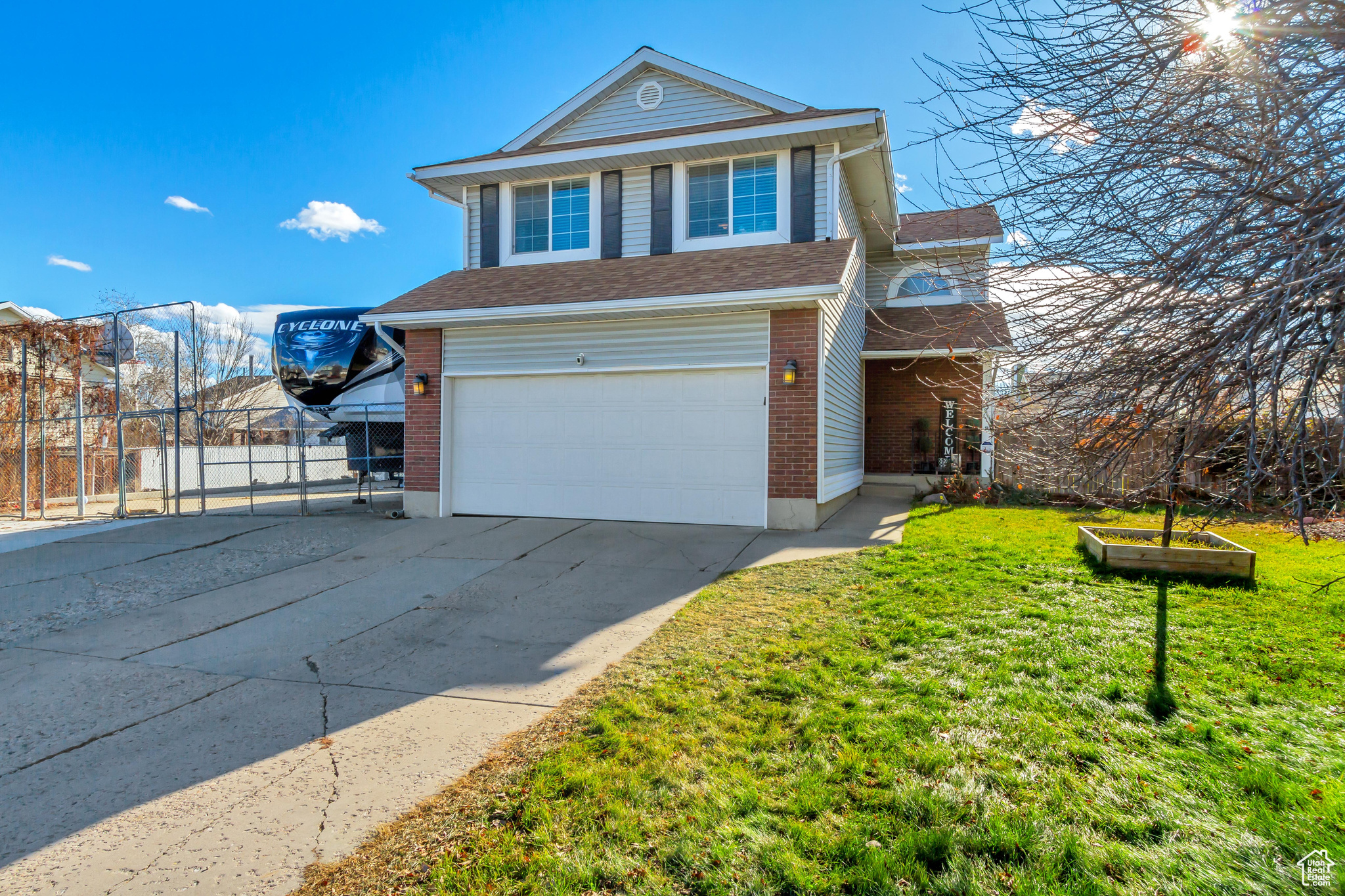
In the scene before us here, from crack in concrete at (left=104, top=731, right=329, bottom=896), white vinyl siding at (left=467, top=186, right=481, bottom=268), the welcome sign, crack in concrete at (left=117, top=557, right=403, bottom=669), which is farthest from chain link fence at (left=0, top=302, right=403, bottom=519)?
the welcome sign

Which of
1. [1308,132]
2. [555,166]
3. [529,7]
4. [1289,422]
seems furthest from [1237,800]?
[529,7]

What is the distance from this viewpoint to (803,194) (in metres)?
10.5

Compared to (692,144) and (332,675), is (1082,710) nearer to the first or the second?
(332,675)

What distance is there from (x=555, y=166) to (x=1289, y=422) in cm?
1101

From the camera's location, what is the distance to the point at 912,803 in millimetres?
2635

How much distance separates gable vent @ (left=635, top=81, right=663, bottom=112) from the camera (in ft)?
38.5

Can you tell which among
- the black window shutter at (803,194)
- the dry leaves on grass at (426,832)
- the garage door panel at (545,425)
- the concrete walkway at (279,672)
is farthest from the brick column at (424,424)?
the dry leaves on grass at (426,832)

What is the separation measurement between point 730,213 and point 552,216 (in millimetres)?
3311

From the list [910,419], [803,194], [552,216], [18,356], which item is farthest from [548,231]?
[18,356]

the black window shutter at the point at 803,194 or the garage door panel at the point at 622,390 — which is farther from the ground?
the black window shutter at the point at 803,194

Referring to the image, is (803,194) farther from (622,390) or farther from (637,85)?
(622,390)

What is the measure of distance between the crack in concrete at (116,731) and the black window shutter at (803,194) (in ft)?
30.4

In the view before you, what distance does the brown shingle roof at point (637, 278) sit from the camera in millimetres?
9094

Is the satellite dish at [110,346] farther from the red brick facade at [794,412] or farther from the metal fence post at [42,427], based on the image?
the red brick facade at [794,412]
